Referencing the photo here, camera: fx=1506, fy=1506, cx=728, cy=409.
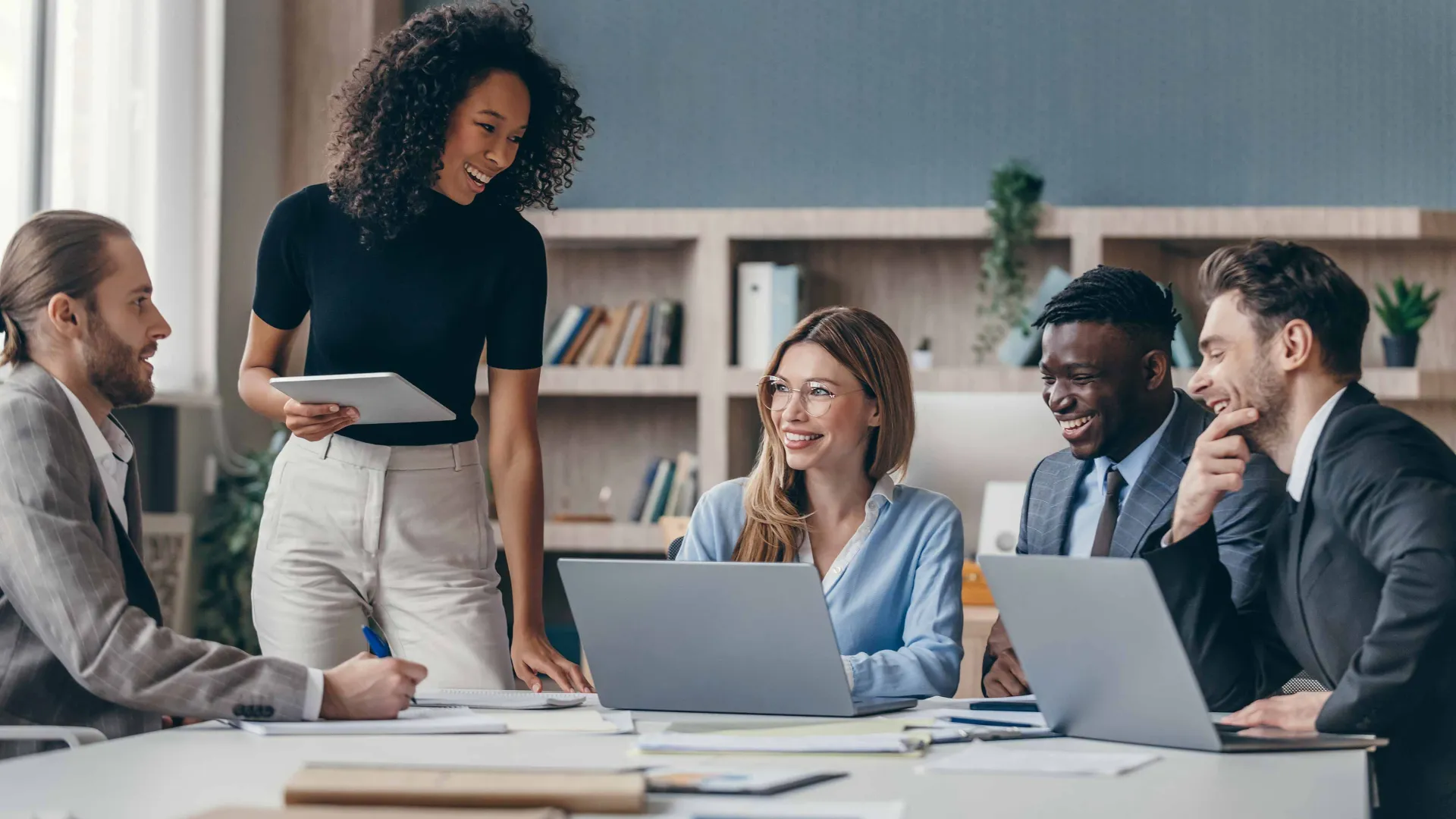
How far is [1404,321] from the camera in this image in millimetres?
4301

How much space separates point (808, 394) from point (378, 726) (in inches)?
35.5

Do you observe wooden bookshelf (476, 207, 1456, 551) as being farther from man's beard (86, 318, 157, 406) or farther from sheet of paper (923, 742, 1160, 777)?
sheet of paper (923, 742, 1160, 777)

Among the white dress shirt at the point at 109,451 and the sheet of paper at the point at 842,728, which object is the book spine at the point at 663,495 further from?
the sheet of paper at the point at 842,728

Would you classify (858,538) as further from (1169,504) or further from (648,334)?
(648,334)

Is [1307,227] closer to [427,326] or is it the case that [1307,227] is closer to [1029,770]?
[427,326]

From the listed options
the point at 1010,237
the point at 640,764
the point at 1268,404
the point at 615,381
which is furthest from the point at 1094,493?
the point at 615,381

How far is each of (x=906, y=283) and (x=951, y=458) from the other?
6.08 ft

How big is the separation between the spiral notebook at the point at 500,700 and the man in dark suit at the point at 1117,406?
2.46ft

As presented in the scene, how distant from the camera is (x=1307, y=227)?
4.37 metres

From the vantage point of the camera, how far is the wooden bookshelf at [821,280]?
4410mm

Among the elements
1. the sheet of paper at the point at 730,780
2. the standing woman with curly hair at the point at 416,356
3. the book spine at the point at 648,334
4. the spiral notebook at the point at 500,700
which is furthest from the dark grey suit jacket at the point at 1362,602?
the book spine at the point at 648,334

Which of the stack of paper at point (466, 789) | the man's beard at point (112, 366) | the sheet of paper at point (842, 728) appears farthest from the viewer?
the man's beard at point (112, 366)

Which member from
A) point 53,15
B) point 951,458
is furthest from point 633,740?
point 53,15

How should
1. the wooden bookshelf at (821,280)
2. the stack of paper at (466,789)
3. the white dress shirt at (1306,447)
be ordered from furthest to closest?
the wooden bookshelf at (821,280)
the white dress shirt at (1306,447)
the stack of paper at (466,789)
